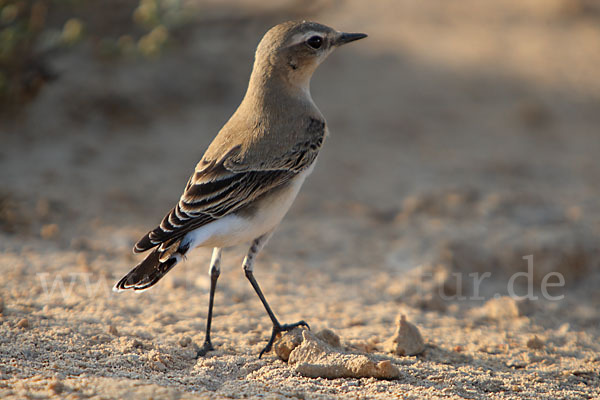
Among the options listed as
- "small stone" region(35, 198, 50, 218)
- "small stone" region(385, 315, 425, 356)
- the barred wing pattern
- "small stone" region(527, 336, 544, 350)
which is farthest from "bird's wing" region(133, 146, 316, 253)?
"small stone" region(35, 198, 50, 218)

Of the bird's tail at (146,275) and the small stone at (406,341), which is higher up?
the bird's tail at (146,275)

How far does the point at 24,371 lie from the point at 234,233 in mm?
1717

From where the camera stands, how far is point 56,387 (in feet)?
13.0

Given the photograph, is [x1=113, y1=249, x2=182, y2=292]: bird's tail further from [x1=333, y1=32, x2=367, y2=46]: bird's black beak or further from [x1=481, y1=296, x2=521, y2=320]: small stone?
[x1=481, y1=296, x2=521, y2=320]: small stone

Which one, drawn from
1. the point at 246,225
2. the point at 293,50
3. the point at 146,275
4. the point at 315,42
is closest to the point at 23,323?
the point at 146,275

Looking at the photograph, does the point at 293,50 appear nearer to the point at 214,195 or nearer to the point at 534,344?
the point at 214,195

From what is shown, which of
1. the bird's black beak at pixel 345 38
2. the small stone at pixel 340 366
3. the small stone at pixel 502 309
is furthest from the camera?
the small stone at pixel 502 309

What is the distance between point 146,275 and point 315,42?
2.41 m

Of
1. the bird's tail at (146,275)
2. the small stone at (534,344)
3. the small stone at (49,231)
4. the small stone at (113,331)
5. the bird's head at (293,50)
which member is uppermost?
the bird's head at (293,50)

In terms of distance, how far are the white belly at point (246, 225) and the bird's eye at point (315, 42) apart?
112 centimetres

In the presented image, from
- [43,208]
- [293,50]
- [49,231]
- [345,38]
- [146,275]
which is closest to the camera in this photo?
[146,275]

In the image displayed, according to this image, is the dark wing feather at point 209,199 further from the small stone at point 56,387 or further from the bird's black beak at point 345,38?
the bird's black beak at point 345,38

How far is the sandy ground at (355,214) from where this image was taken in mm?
4875

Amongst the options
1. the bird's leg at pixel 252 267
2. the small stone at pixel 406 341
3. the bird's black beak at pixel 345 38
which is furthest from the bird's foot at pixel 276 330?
the bird's black beak at pixel 345 38
